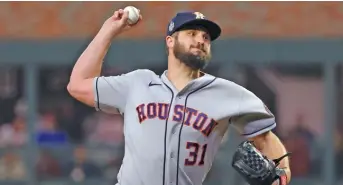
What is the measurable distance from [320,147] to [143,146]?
7.71m

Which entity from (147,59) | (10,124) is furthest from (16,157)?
(147,59)

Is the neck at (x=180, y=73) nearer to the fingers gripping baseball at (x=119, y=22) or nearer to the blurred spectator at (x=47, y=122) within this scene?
the fingers gripping baseball at (x=119, y=22)

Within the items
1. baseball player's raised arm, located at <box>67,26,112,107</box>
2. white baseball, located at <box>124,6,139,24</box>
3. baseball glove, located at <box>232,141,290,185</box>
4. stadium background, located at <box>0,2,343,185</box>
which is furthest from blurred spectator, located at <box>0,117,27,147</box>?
baseball glove, located at <box>232,141,290,185</box>

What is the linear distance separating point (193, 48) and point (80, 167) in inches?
307

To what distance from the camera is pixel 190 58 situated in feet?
14.2

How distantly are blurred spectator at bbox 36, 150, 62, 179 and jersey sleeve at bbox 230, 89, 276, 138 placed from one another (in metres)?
7.69

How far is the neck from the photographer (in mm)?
4422

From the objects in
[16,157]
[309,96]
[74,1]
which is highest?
[74,1]

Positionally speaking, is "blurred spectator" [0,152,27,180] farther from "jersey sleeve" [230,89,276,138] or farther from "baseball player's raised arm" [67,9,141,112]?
"jersey sleeve" [230,89,276,138]

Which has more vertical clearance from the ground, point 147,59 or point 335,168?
point 147,59

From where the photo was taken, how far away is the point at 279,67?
12.4 metres

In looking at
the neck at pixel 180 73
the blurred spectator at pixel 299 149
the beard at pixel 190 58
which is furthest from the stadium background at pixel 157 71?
the beard at pixel 190 58

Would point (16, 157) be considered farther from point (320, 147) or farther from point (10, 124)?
point (320, 147)

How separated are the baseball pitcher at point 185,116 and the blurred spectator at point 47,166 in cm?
752
